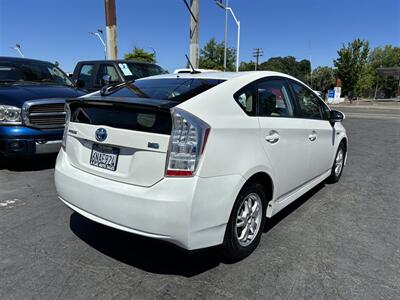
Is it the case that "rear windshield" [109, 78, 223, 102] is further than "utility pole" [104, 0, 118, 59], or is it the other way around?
"utility pole" [104, 0, 118, 59]

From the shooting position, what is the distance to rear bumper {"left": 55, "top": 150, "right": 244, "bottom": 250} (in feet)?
7.80

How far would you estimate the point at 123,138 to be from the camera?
2625 mm

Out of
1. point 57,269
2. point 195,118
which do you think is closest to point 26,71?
point 57,269

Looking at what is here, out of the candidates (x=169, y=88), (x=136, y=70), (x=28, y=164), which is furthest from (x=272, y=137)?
(x=136, y=70)

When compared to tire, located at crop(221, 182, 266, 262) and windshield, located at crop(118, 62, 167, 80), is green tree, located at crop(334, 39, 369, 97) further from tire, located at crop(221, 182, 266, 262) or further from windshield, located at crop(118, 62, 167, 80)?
tire, located at crop(221, 182, 266, 262)

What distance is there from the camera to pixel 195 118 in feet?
8.09

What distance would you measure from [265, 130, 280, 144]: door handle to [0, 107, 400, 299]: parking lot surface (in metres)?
1.00

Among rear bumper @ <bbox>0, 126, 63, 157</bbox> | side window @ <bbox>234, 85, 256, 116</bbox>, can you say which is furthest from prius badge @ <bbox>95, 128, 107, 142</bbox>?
rear bumper @ <bbox>0, 126, 63, 157</bbox>

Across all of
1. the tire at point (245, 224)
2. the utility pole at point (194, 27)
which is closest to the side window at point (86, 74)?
the utility pole at point (194, 27)

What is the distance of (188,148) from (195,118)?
227 millimetres

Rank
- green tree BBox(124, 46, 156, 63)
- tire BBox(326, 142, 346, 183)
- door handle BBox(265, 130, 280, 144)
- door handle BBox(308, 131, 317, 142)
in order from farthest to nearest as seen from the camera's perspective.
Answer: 1. green tree BBox(124, 46, 156, 63)
2. tire BBox(326, 142, 346, 183)
3. door handle BBox(308, 131, 317, 142)
4. door handle BBox(265, 130, 280, 144)

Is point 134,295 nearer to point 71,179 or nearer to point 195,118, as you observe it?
point 71,179

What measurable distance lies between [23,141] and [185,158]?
3792 mm

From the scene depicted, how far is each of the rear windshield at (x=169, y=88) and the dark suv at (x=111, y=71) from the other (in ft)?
16.4
